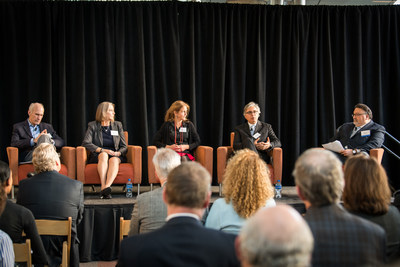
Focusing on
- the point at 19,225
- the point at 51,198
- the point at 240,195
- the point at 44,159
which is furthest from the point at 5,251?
the point at 240,195

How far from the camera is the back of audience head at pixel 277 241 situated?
3.42 feet

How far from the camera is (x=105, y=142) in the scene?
545 cm

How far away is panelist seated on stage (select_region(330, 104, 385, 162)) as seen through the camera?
536 cm

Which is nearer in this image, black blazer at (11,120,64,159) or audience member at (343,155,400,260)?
audience member at (343,155,400,260)

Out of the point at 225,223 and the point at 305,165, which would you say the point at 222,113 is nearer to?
the point at 225,223

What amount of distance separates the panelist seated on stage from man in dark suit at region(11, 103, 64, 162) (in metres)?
3.45

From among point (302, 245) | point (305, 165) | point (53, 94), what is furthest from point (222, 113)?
point (302, 245)

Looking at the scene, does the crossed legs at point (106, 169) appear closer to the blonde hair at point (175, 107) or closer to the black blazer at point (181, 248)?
the blonde hair at point (175, 107)

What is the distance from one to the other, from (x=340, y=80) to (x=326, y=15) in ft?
3.16

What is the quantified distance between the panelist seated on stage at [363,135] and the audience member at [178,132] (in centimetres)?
179

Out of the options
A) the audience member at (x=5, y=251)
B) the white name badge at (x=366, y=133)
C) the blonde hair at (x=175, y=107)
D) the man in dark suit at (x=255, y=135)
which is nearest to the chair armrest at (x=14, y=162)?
the blonde hair at (x=175, y=107)

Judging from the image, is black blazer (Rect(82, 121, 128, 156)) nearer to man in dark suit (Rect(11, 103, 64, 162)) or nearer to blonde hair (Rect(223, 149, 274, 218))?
man in dark suit (Rect(11, 103, 64, 162))

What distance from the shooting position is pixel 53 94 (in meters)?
6.32

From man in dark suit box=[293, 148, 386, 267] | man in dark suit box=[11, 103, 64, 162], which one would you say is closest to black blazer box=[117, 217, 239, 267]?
man in dark suit box=[293, 148, 386, 267]
